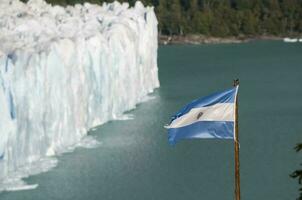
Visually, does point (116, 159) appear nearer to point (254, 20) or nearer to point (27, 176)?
point (27, 176)

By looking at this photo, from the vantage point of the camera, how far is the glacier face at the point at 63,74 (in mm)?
26359

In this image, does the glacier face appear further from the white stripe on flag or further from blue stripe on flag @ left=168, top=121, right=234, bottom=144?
the white stripe on flag

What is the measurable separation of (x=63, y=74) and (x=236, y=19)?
73.7 metres

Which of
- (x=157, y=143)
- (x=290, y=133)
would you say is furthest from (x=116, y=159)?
(x=290, y=133)

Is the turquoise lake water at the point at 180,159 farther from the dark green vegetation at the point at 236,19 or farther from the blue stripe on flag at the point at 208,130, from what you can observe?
the dark green vegetation at the point at 236,19

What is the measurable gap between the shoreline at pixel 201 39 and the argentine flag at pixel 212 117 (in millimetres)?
80475

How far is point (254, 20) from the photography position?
101 metres

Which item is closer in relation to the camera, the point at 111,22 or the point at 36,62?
the point at 36,62

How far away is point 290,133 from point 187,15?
73.6 m

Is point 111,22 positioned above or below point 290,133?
above

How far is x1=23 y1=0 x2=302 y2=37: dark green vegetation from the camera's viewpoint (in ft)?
329

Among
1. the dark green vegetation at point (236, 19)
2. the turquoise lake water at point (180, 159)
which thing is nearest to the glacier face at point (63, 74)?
the turquoise lake water at point (180, 159)

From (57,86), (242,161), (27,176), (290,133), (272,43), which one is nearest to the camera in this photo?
(27,176)

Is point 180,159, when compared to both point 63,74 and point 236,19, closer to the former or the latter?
point 63,74
